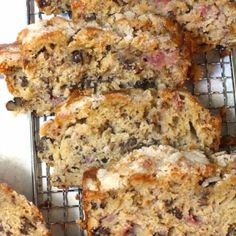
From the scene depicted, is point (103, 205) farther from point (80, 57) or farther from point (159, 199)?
point (80, 57)

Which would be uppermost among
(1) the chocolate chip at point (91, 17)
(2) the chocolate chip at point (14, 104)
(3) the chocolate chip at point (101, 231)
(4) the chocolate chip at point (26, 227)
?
(1) the chocolate chip at point (91, 17)

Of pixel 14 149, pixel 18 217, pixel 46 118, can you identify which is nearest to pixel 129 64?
pixel 46 118

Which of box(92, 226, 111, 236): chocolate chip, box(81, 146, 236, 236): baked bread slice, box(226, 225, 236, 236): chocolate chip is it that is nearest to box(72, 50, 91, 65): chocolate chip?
box(81, 146, 236, 236): baked bread slice

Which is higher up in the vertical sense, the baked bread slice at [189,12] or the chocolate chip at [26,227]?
the baked bread slice at [189,12]

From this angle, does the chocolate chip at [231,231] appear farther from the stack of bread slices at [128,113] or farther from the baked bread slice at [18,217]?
the baked bread slice at [18,217]

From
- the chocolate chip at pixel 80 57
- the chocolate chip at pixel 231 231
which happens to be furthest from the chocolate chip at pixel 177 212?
the chocolate chip at pixel 80 57

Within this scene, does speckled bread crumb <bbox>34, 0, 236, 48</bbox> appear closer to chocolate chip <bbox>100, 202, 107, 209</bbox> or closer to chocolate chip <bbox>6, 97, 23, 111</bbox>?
chocolate chip <bbox>6, 97, 23, 111</bbox>

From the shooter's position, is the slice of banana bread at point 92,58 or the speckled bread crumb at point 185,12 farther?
the speckled bread crumb at point 185,12
